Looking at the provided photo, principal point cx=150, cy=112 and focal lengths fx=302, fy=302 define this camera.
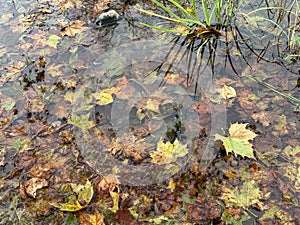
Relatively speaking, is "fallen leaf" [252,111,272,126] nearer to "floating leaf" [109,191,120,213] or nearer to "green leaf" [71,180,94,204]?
"floating leaf" [109,191,120,213]

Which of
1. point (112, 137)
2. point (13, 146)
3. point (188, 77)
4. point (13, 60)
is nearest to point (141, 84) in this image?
point (188, 77)

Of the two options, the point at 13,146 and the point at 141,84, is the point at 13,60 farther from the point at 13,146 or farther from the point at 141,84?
the point at 141,84

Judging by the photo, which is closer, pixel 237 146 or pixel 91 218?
pixel 91 218

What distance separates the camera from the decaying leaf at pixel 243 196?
186 centimetres

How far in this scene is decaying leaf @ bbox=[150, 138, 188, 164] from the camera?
83.9 inches

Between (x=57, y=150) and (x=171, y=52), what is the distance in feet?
4.48

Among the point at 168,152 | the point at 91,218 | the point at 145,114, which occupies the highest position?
the point at 145,114

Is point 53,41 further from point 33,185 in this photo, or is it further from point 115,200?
point 115,200

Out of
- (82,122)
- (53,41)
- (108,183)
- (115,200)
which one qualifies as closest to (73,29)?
(53,41)

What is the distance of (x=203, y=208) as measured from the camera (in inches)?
73.5

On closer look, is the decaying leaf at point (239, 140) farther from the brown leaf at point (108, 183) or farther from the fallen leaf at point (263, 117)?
the brown leaf at point (108, 183)

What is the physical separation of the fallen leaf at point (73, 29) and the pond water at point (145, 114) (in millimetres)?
Answer: 11

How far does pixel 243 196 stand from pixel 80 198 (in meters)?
1.05

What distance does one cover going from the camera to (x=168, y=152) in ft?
7.12
